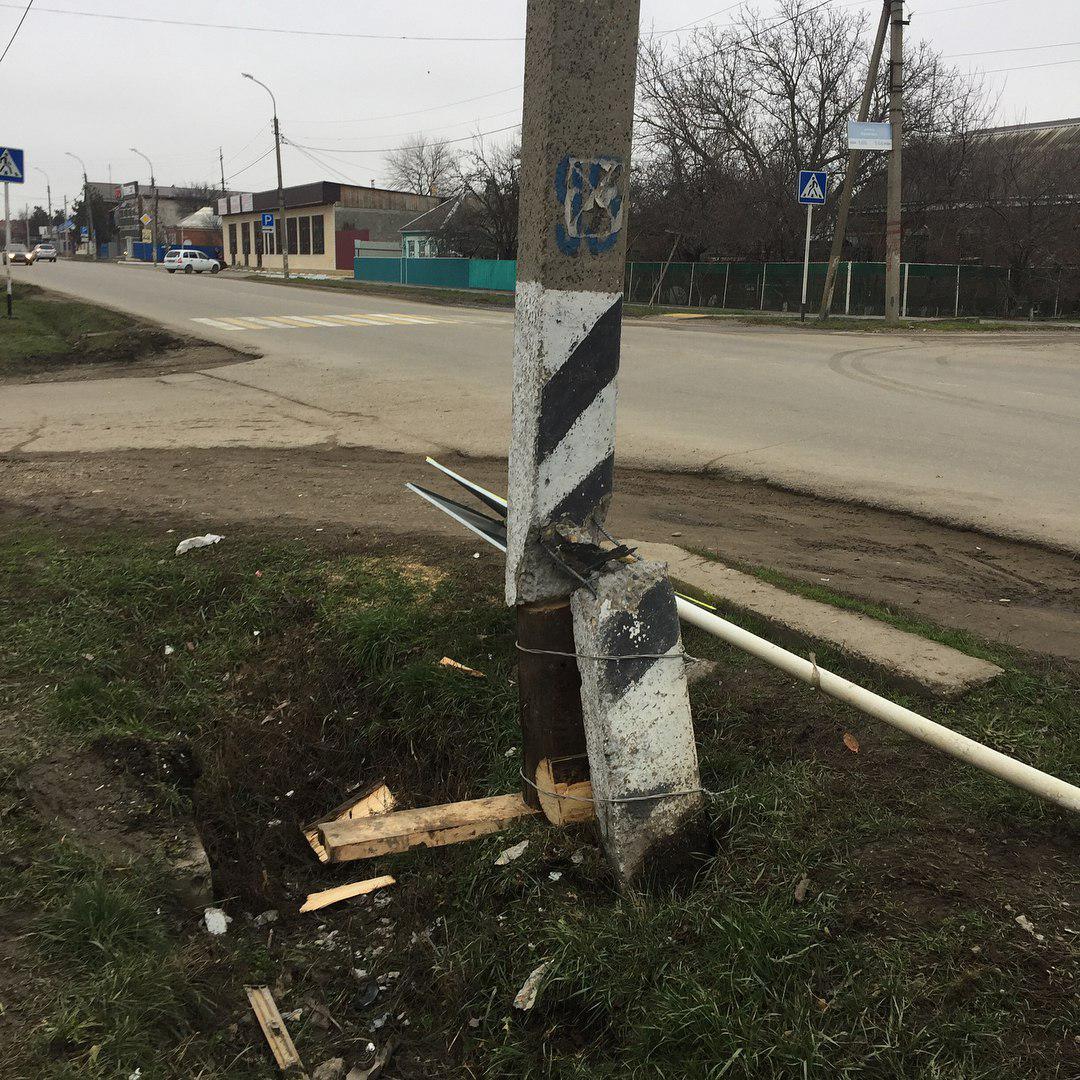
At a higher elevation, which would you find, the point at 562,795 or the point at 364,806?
the point at 562,795

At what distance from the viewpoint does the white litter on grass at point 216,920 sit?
2.74 metres

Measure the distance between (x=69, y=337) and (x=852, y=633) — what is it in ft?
57.7

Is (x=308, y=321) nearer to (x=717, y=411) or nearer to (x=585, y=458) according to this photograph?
(x=717, y=411)

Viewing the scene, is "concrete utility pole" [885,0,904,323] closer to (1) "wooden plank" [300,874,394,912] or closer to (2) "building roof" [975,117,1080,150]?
(2) "building roof" [975,117,1080,150]

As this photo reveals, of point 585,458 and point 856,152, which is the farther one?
point 856,152

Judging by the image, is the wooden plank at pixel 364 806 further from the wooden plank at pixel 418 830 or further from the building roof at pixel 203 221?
the building roof at pixel 203 221

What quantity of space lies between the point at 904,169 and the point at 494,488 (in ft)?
101

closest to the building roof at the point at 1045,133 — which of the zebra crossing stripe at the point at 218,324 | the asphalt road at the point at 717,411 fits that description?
the asphalt road at the point at 717,411

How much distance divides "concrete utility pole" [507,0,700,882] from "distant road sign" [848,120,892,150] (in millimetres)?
19979

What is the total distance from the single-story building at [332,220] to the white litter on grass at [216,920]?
185ft

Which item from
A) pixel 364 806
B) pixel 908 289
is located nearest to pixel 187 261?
pixel 908 289

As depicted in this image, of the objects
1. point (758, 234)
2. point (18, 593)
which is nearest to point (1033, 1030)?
point (18, 593)

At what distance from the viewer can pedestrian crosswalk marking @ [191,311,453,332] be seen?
18.8 meters

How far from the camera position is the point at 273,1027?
2371mm
